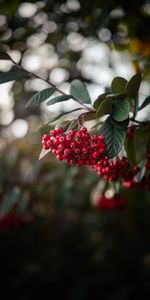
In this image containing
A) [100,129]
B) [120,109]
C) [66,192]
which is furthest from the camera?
[66,192]

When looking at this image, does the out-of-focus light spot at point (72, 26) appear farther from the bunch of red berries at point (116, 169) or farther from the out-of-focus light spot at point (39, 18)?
the bunch of red berries at point (116, 169)

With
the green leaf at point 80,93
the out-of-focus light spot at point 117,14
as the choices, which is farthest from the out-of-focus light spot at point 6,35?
the green leaf at point 80,93

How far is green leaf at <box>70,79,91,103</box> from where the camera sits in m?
1.79

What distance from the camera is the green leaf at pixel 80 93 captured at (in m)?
1.79

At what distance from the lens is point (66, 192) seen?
3275 mm

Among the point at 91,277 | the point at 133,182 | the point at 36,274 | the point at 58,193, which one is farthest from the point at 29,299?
the point at 133,182

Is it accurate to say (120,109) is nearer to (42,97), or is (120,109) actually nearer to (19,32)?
(42,97)

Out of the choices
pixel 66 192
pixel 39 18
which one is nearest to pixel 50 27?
pixel 39 18

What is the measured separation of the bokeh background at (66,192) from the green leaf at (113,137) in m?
1.55

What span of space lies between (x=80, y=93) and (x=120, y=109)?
40 centimetres

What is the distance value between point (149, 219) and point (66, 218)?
1.65 metres

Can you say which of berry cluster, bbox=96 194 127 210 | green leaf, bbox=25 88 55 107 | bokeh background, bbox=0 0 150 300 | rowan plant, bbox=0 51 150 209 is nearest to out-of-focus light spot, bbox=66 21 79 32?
bokeh background, bbox=0 0 150 300

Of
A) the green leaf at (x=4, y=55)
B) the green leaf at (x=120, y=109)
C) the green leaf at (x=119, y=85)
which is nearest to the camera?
the green leaf at (x=120, y=109)

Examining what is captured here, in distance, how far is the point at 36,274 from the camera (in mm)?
5445
